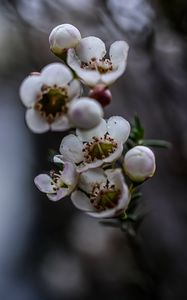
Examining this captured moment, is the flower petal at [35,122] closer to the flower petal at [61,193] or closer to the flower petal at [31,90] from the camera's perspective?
the flower petal at [31,90]

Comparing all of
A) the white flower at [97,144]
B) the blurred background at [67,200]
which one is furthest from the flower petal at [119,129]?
the blurred background at [67,200]

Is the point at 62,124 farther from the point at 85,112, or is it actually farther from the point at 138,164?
the point at 138,164

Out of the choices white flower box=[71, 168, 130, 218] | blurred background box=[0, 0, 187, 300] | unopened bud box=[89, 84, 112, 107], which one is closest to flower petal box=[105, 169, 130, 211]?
white flower box=[71, 168, 130, 218]

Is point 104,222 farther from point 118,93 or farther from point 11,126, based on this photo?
point 11,126

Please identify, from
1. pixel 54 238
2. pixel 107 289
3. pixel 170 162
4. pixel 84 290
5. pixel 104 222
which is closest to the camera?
pixel 104 222

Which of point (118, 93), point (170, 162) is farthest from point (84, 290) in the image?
point (118, 93)

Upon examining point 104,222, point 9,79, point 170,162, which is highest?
point 9,79

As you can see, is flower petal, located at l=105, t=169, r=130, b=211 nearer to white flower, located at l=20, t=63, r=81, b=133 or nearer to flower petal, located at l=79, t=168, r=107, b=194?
flower petal, located at l=79, t=168, r=107, b=194
